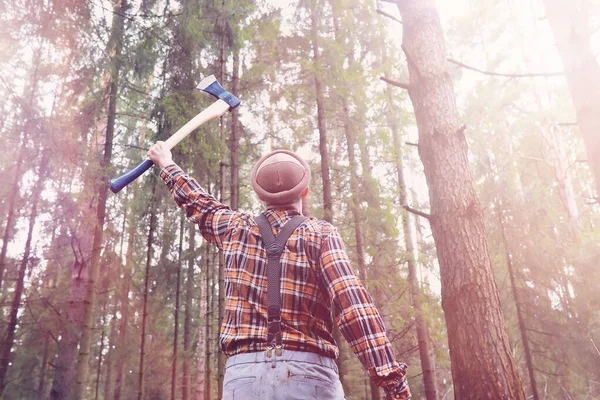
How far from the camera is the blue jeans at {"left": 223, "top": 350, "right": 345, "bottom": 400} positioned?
1921mm

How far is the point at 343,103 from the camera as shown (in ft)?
38.6

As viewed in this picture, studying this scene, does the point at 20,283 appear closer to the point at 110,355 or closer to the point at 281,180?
the point at 110,355

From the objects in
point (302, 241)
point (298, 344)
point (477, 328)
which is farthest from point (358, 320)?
point (477, 328)

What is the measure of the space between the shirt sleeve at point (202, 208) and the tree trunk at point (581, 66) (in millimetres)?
4265

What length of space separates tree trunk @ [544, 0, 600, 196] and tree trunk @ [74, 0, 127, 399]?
26.0ft

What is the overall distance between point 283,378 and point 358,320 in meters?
0.43

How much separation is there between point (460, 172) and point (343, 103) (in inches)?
315

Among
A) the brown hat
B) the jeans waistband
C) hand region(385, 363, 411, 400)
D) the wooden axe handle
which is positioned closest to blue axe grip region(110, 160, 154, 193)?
the wooden axe handle

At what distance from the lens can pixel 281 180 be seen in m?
2.51

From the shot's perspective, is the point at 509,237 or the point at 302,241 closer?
the point at 302,241

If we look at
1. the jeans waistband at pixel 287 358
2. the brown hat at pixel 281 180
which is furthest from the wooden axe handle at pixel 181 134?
the jeans waistband at pixel 287 358

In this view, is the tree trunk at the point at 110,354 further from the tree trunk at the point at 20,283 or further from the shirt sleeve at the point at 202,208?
the shirt sleeve at the point at 202,208

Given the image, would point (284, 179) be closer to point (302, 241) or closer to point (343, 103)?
point (302, 241)

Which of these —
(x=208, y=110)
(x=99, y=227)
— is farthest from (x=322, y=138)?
(x=208, y=110)
